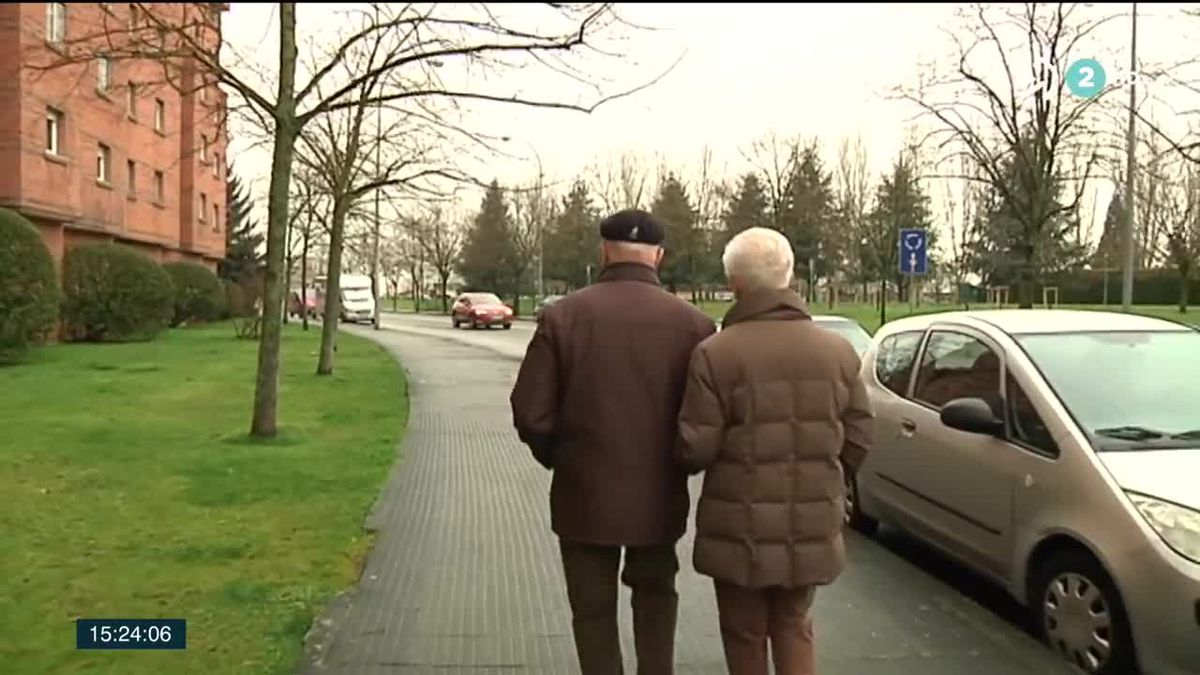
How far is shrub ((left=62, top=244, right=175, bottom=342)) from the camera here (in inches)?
1051

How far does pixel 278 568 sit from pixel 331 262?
1460cm

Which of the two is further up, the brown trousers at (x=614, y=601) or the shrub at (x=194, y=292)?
the shrub at (x=194, y=292)

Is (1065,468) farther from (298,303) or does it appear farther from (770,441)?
(298,303)

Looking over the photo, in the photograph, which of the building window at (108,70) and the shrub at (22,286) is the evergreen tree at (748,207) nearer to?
the shrub at (22,286)

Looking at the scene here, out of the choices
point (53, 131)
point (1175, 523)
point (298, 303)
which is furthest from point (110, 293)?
point (298, 303)

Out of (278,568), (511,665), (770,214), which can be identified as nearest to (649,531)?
(511,665)

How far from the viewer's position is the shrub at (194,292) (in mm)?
37281

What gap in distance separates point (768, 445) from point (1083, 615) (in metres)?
2.17

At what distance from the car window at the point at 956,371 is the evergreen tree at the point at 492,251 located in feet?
218

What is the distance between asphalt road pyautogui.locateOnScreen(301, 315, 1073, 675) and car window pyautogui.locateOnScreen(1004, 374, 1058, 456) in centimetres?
92

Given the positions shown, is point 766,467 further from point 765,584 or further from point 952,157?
point 952,157

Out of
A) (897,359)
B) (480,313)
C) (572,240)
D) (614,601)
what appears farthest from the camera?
(572,240)

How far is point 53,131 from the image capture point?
27828 millimetres

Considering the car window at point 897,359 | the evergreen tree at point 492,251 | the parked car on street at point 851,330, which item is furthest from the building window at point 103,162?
the evergreen tree at point 492,251
